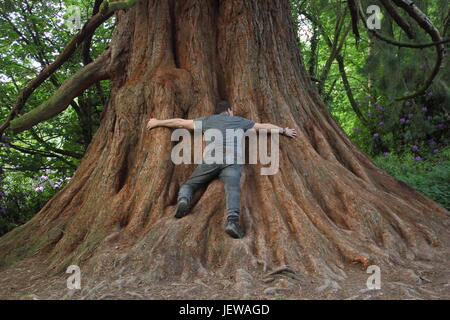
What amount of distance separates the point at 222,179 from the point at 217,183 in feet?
0.43

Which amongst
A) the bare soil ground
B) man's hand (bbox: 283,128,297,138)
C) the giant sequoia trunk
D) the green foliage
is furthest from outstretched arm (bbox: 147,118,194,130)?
the green foliage

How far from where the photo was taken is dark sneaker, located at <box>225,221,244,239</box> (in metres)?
4.33

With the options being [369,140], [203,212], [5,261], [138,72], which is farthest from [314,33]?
[5,261]

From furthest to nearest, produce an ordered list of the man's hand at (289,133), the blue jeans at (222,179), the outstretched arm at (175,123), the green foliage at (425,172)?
the green foliage at (425,172) < the man's hand at (289,133) < the outstretched arm at (175,123) < the blue jeans at (222,179)

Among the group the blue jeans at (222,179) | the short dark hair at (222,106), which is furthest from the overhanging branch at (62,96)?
the blue jeans at (222,179)

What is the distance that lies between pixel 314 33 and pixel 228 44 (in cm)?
858

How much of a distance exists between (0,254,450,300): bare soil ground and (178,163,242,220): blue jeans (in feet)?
2.72

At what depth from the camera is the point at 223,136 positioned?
4.91m

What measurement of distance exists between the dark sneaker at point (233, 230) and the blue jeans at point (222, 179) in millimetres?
123

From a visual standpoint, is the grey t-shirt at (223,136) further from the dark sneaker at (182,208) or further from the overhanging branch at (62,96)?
the overhanging branch at (62,96)

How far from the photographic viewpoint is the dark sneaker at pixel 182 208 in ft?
14.9

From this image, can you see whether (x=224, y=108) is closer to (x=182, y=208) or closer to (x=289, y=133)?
(x=289, y=133)

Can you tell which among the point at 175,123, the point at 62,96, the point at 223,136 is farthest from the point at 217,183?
the point at 62,96

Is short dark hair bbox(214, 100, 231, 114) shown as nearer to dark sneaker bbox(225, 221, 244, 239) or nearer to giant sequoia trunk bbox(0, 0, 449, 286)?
giant sequoia trunk bbox(0, 0, 449, 286)
